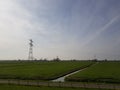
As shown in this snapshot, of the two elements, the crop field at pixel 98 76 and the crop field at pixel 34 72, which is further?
the crop field at pixel 34 72

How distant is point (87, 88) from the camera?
27.6 meters

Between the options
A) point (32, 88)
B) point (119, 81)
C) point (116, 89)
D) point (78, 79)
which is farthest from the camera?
point (78, 79)

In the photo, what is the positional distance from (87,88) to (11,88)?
36.1 ft

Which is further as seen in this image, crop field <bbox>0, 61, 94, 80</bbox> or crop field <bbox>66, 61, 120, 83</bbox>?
crop field <bbox>0, 61, 94, 80</bbox>


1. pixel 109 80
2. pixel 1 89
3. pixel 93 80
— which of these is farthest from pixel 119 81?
pixel 1 89

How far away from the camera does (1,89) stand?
2786 centimetres

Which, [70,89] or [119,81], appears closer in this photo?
[70,89]

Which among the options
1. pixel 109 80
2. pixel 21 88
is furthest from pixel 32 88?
pixel 109 80

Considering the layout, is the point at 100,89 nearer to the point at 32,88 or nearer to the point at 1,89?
the point at 32,88

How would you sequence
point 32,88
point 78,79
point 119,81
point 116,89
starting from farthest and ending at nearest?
1. point 78,79
2. point 119,81
3. point 32,88
4. point 116,89

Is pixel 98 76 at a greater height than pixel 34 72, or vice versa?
pixel 34 72

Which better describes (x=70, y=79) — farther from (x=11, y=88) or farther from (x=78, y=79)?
(x=11, y=88)

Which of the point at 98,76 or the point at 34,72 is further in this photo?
the point at 34,72

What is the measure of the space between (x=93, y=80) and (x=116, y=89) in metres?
10.4
